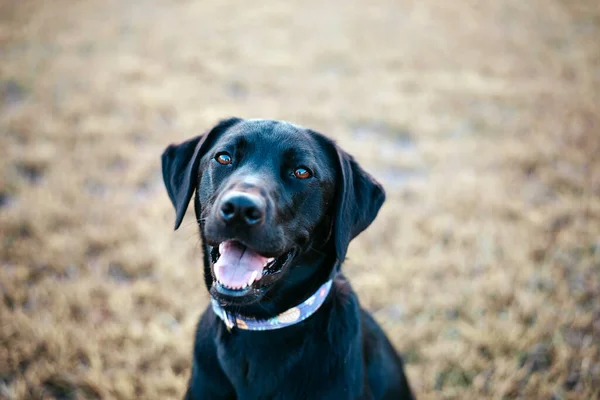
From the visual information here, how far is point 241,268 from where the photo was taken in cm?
193

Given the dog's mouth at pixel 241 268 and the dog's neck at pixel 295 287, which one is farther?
the dog's neck at pixel 295 287

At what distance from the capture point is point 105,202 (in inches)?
Answer: 178

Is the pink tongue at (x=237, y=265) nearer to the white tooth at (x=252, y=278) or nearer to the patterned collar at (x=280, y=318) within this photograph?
the white tooth at (x=252, y=278)

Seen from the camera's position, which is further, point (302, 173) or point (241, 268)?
point (302, 173)

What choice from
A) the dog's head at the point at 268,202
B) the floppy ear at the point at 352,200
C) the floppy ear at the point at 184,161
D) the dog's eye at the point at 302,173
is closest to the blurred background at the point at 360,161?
the floppy ear at the point at 184,161

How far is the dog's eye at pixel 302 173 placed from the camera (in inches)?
84.0

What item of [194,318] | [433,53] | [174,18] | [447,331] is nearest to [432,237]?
[447,331]

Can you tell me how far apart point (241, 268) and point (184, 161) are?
0.83m

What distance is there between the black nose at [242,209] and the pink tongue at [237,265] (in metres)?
0.25

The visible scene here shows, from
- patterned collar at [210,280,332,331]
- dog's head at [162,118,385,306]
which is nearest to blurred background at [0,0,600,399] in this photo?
dog's head at [162,118,385,306]

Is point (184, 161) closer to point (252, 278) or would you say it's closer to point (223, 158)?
point (223, 158)

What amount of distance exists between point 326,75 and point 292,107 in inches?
72.4

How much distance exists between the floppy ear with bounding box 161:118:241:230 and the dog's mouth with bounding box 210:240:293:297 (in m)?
0.49

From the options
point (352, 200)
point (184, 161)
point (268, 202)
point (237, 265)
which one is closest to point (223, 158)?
point (184, 161)
